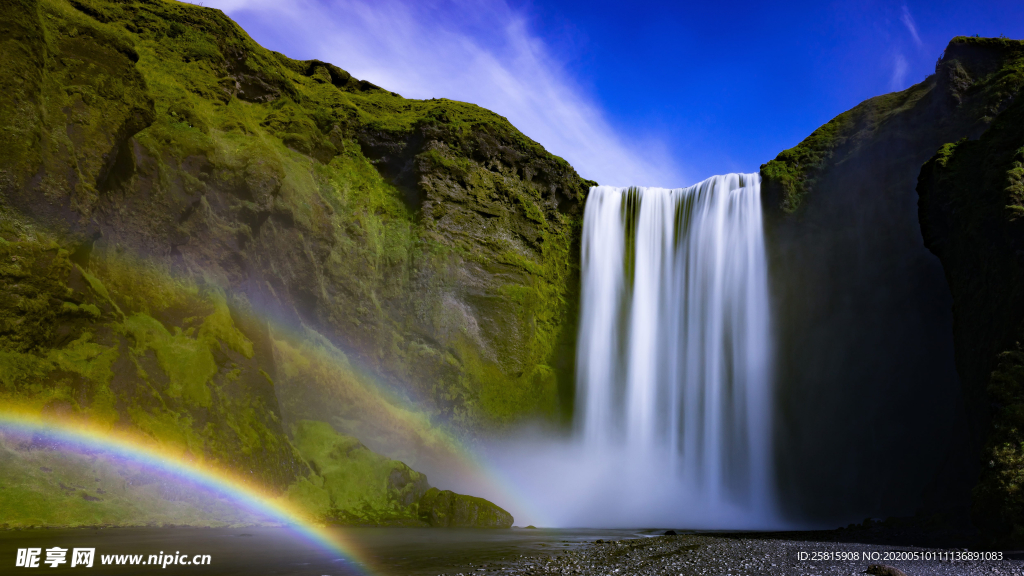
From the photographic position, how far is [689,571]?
32.1 feet

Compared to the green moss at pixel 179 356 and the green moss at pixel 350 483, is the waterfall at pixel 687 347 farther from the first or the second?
the green moss at pixel 179 356

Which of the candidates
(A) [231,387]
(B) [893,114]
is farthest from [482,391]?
(B) [893,114]

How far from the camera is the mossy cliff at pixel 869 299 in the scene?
81.7ft

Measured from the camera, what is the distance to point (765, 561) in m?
10.7

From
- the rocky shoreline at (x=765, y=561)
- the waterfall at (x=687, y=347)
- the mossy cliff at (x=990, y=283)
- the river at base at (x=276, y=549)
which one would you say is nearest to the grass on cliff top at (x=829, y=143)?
the waterfall at (x=687, y=347)

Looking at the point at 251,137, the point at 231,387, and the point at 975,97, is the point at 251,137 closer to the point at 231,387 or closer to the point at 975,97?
the point at 231,387

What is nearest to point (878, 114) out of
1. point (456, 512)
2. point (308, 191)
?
point (456, 512)

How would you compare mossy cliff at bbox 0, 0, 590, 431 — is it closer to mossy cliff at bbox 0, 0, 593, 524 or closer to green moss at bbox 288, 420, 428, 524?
mossy cliff at bbox 0, 0, 593, 524

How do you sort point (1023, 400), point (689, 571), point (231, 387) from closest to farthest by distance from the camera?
point (689, 571) < point (1023, 400) < point (231, 387)

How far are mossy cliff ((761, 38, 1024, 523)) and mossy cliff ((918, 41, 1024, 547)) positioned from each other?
6.37 m

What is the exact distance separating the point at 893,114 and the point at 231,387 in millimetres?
31696

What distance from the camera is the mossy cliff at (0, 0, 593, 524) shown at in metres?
16.6

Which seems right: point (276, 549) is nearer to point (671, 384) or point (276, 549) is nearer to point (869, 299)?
point (671, 384)

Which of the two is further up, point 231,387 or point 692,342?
point 692,342
